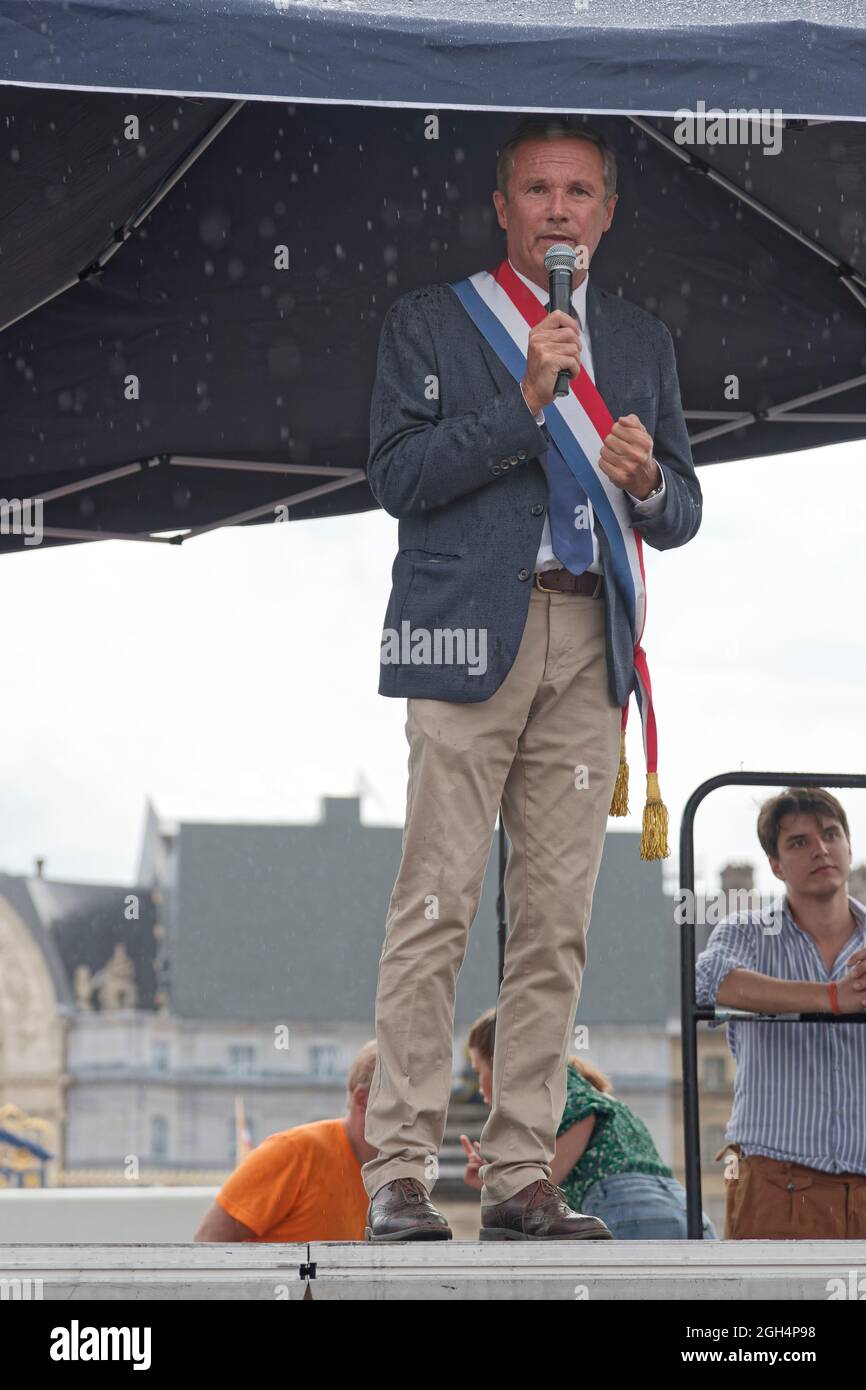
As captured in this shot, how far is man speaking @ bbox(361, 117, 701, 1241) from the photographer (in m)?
3.68

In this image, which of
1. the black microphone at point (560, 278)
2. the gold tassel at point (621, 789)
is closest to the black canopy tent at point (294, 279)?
the gold tassel at point (621, 789)

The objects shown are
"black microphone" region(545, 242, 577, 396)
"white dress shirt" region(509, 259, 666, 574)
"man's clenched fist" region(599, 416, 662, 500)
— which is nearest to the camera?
"black microphone" region(545, 242, 577, 396)

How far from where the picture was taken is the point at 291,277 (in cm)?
595

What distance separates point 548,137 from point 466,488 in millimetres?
826

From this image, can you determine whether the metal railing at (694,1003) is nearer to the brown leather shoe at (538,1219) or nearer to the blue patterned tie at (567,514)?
the brown leather shoe at (538,1219)

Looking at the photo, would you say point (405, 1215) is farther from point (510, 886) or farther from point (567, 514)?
point (567, 514)

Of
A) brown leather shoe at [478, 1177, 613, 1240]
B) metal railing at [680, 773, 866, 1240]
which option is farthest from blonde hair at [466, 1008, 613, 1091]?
brown leather shoe at [478, 1177, 613, 1240]

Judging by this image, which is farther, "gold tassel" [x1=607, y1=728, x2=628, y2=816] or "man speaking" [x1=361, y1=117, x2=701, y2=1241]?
"gold tassel" [x1=607, y1=728, x2=628, y2=816]

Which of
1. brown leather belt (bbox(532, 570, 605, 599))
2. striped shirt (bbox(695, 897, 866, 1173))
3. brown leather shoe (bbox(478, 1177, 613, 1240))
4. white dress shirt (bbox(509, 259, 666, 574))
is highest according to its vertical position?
white dress shirt (bbox(509, 259, 666, 574))

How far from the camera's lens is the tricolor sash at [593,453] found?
13.0 feet

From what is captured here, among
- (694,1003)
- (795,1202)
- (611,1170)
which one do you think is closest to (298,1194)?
(611,1170)

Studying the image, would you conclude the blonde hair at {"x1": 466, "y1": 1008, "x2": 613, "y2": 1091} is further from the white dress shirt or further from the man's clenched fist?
the man's clenched fist

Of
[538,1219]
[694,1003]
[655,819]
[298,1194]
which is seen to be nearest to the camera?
[538,1219]

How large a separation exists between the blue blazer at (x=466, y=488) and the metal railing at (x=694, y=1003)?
528 millimetres
